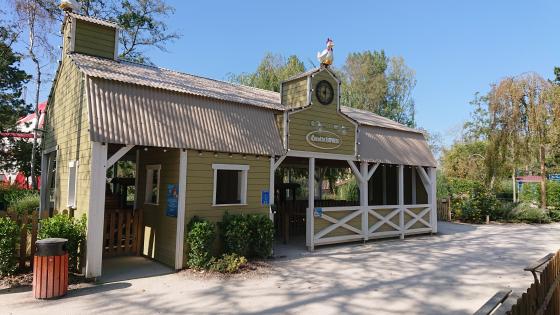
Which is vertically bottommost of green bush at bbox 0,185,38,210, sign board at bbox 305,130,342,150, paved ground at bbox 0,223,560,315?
paved ground at bbox 0,223,560,315

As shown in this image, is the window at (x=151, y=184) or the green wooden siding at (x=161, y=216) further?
the window at (x=151, y=184)

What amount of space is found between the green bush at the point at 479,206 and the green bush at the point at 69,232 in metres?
18.5

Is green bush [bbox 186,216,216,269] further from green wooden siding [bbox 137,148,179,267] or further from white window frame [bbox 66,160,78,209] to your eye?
white window frame [bbox 66,160,78,209]

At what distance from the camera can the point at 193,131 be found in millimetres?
8539

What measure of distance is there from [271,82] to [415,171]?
16554 millimetres

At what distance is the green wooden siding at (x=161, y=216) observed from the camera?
27.7 ft

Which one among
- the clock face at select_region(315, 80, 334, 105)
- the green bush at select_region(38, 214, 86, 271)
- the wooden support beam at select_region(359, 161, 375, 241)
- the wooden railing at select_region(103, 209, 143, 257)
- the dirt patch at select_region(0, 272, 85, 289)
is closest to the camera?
the dirt patch at select_region(0, 272, 85, 289)

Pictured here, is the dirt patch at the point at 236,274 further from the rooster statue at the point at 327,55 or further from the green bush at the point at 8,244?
the rooster statue at the point at 327,55

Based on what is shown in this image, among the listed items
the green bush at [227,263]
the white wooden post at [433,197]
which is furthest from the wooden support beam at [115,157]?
the white wooden post at [433,197]

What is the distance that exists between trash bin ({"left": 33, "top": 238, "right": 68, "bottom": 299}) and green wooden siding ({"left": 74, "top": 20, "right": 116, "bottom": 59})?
5.78 meters

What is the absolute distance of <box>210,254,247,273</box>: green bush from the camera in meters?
7.93

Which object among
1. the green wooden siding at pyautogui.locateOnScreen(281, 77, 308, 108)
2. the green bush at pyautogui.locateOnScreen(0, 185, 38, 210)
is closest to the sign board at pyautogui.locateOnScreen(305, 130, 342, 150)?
the green wooden siding at pyautogui.locateOnScreen(281, 77, 308, 108)

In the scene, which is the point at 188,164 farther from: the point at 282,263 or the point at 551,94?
the point at 551,94

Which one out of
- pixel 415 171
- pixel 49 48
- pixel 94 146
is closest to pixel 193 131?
pixel 94 146
